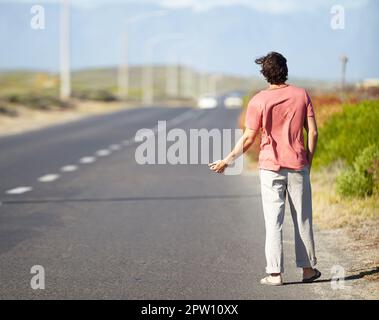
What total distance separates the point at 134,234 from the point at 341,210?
9.12ft

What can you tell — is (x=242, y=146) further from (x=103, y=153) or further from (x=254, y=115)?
(x=103, y=153)

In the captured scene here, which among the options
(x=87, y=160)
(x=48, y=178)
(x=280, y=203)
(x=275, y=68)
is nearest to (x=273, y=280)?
(x=280, y=203)

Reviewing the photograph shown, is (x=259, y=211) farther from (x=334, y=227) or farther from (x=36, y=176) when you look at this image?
(x=36, y=176)

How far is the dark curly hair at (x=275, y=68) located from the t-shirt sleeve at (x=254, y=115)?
233 mm

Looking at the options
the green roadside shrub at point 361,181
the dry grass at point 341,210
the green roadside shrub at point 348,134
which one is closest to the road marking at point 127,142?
the green roadside shrub at point 348,134

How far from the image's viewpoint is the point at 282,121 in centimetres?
781

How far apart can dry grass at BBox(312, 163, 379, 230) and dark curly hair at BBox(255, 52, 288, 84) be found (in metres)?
3.65

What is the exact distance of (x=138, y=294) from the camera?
7582mm

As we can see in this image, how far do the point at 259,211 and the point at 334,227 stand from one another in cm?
204

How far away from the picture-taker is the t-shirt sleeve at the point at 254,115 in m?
7.78

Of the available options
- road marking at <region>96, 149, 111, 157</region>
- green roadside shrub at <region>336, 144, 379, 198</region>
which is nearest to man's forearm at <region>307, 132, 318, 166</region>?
green roadside shrub at <region>336, 144, 379, 198</region>

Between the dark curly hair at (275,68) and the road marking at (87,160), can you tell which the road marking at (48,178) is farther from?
the dark curly hair at (275,68)
